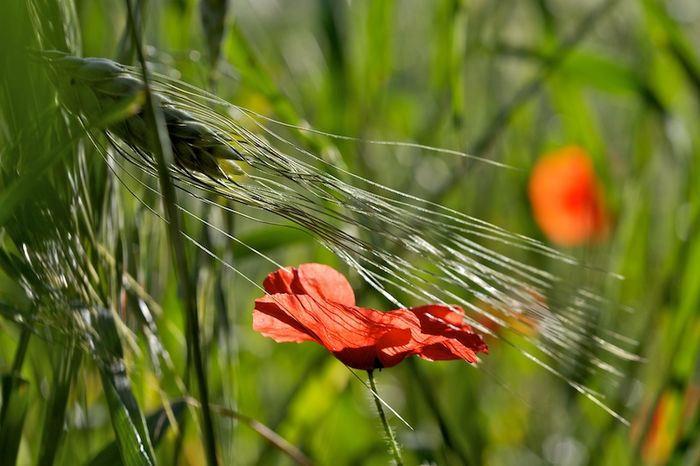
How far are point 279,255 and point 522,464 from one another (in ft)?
1.69

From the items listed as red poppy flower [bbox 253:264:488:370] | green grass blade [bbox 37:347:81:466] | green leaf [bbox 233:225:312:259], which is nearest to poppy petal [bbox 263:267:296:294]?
red poppy flower [bbox 253:264:488:370]

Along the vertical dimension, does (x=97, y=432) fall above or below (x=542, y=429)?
above

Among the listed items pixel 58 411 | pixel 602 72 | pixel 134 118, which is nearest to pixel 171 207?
pixel 134 118

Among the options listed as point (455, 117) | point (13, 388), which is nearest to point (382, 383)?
point (455, 117)

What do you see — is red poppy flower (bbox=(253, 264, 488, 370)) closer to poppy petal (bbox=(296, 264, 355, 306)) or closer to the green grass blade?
poppy petal (bbox=(296, 264, 355, 306))

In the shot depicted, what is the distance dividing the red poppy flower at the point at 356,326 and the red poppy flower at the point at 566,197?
2.95 feet

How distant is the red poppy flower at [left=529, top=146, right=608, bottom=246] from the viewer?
4.77ft

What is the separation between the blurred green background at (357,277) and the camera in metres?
0.64

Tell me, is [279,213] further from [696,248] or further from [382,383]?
[382,383]

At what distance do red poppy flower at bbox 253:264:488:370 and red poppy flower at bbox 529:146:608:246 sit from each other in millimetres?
900

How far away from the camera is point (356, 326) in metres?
0.53

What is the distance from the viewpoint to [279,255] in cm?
171

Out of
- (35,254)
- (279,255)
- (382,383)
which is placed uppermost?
(35,254)

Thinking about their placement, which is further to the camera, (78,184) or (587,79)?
(587,79)
